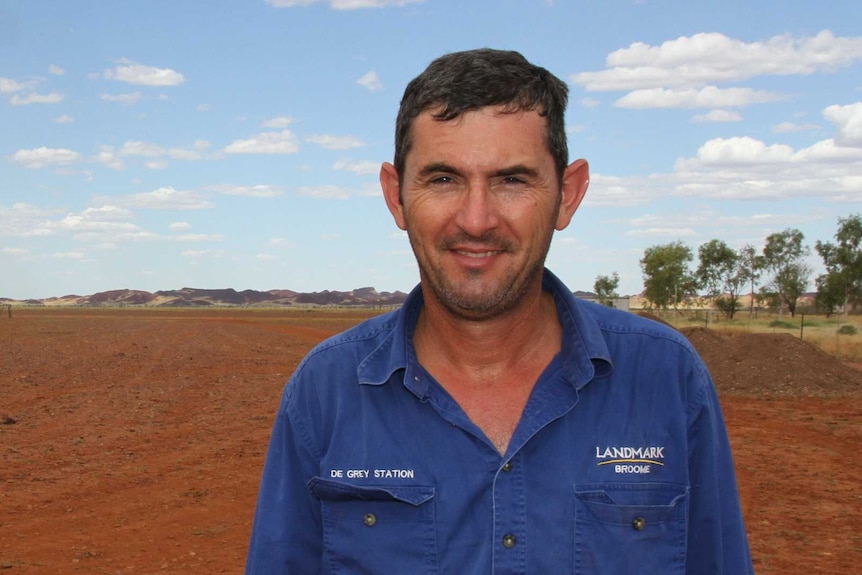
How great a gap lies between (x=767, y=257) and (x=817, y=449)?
6715 cm

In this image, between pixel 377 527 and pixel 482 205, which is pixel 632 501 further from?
pixel 482 205

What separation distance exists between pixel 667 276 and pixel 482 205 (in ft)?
225

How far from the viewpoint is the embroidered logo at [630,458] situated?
7.00 feet

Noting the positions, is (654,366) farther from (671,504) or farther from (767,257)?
(767,257)

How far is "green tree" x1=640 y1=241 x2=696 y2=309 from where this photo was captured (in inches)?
2707

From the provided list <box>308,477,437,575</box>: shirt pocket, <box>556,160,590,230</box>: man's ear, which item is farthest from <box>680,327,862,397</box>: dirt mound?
<box>308,477,437,575</box>: shirt pocket

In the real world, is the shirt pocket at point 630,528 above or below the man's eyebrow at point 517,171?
below

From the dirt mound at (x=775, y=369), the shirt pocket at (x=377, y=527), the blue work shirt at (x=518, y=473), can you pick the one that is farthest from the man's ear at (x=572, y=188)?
the dirt mound at (x=775, y=369)

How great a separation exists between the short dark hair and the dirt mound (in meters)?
17.7

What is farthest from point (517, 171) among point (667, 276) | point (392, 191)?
point (667, 276)

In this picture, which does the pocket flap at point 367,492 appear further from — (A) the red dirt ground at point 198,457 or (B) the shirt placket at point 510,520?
(A) the red dirt ground at point 198,457

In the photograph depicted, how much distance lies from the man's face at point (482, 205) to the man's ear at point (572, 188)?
0.14 m

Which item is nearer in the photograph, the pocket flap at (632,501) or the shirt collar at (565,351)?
the pocket flap at (632,501)

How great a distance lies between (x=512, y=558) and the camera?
2059 millimetres
